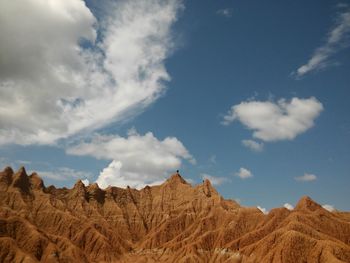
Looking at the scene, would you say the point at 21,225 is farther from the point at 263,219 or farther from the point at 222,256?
the point at 263,219

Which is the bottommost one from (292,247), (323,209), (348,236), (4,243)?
(4,243)

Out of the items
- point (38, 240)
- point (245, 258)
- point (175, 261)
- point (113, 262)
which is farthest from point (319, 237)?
point (38, 240)

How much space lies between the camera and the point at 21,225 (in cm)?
19650

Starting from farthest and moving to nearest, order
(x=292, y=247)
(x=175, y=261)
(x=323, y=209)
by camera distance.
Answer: (x=323, y=209) → (x=175, y=261) → (x=292, y=247)

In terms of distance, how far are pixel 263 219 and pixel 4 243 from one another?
103 meters

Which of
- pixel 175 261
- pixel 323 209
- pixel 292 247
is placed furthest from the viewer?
pixel 323 209

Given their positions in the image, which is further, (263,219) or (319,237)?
(263,219)

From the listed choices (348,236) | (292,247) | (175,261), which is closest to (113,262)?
(175,261)

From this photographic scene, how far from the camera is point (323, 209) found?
19575 cm

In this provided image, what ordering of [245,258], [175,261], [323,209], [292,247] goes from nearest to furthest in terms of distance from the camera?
[292,247]
[245,258]
[175,261]
[323,209]

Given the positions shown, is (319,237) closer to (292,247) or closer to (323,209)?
(292,247)

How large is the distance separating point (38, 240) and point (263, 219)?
3607 inches

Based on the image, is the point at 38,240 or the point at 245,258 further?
the point at 38,240

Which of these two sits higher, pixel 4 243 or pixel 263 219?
pixel 263 219
